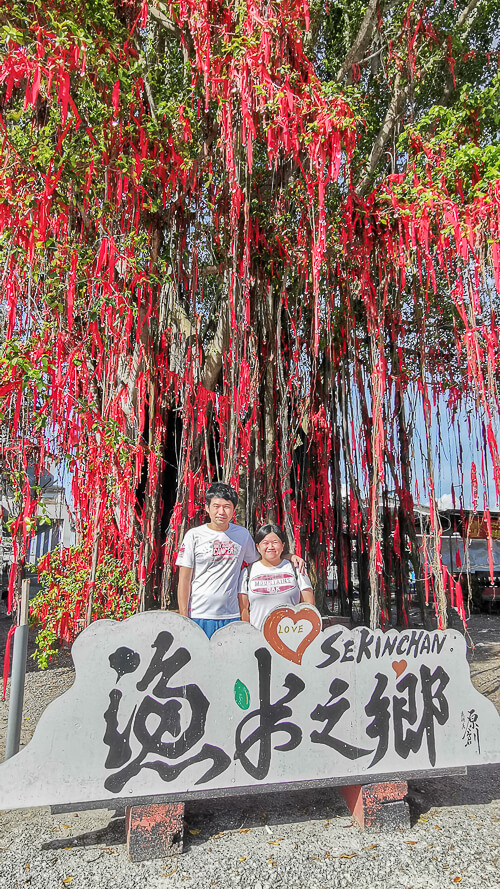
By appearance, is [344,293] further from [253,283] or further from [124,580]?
[124,580]

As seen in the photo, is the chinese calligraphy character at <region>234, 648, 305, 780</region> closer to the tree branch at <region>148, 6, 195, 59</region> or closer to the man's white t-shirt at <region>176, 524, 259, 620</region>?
the man's white t-shirt at <region>176, 524, 259, 620</region>

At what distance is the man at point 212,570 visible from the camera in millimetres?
1947

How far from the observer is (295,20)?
112 inches

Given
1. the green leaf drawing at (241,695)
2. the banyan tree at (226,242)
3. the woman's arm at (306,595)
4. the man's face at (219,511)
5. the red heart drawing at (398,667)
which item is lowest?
the green leaf drawing at (241,695)

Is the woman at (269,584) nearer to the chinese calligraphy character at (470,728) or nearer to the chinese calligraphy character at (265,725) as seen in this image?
the chinese calligraphy character at (265,725)

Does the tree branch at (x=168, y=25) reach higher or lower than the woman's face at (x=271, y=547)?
higher

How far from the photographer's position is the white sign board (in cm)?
147

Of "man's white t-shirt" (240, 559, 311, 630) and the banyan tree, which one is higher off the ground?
the banyan tree

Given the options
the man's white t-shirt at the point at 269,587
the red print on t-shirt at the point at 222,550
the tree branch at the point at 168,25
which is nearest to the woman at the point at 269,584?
the man's white t-shirt at the point at 269,587

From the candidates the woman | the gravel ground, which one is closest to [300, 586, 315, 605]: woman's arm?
the woman

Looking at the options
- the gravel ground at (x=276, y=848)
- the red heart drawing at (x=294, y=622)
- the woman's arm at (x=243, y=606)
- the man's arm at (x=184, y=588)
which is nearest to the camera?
the gravel ground at (x=276, y=848)

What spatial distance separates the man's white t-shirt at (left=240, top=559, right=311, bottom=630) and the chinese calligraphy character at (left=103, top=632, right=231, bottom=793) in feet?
1.55

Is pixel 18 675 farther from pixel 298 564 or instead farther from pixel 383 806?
pixel 383 806

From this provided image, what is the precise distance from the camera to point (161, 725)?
1.53m
